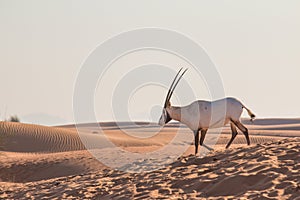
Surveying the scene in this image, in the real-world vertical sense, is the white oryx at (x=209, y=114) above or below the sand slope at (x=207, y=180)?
above

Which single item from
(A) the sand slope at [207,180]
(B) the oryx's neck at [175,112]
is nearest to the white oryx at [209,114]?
(B) the oryx's neck at [175,112]

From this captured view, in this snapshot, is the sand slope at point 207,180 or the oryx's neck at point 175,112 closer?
the sand slope at point 207,180

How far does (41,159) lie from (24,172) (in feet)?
6.08

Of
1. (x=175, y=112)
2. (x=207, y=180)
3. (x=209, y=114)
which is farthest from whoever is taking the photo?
(x=175, y=112)

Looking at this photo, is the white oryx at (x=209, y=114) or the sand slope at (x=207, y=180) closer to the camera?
the sand slope at (x=207, y=180)

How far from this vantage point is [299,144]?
1132cm

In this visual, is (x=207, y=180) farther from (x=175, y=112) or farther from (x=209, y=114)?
(x=175, y=112)

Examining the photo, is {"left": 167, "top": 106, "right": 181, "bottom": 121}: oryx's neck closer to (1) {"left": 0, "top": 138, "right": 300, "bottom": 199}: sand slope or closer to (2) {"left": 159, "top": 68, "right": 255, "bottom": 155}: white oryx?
(2) {"left": 159, "top": 68, "right": 255, "bottom": 155}: white oryx

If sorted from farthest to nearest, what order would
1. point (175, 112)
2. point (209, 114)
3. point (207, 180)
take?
point (175, 112) < point (209, 114) < point (207, 180)

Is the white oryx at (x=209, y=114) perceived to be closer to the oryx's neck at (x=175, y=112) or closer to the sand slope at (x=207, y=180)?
the oryx's neck at (x=175, y=112)

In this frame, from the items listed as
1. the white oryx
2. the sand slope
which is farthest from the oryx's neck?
the sand slope

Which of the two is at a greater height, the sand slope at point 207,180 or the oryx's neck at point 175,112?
the oryx's neck at point 175,112

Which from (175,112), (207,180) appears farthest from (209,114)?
(207,180)

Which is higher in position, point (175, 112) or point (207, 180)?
point (175, 112)
